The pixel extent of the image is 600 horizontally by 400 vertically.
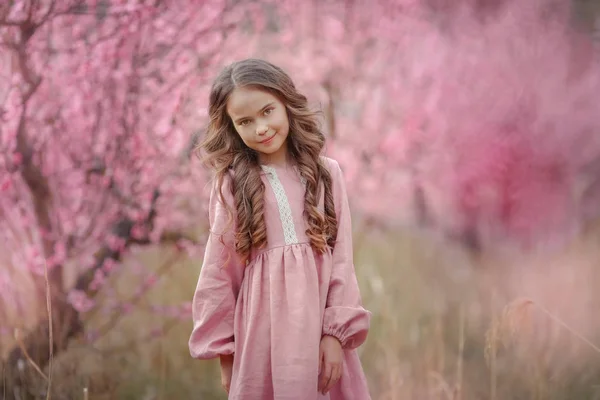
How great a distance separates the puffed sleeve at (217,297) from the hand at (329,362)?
9.1 inches

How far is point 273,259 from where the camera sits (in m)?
1.77

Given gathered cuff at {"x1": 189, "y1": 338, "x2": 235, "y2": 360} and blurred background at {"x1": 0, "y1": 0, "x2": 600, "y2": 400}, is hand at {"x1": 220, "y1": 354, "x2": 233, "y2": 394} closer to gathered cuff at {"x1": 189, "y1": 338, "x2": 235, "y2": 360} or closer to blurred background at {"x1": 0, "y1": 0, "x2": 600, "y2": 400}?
gathered cuff at {"x1": 189, "y1": 338, "x2": 235, "y2": 360}

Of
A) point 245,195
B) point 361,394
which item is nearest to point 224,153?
point 245,195

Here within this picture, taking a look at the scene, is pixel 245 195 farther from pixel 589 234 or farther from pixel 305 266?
pixel 589 234

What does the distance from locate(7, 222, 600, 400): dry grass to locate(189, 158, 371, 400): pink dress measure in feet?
2.85

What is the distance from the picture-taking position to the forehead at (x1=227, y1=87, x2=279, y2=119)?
68.7 inches

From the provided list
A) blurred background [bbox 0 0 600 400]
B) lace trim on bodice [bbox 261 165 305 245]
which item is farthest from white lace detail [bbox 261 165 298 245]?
blurred background [bbox 0 0 600 400]

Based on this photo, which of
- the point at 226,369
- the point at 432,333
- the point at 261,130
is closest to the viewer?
the point at 261,130

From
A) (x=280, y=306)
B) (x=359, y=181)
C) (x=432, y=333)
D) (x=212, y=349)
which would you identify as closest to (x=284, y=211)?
(x=280, y=306)

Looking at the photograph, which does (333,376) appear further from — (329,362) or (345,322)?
(345,322)

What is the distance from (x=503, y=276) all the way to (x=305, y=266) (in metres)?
1.15

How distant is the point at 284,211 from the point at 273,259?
0.41 ft

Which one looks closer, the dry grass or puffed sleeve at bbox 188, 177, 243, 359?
puffed sleeve at bbox 188, 177, 243, 359

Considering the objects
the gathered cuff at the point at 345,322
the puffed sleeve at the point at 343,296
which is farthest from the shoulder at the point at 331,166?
A: the gathered cuff at the point at 345,322
